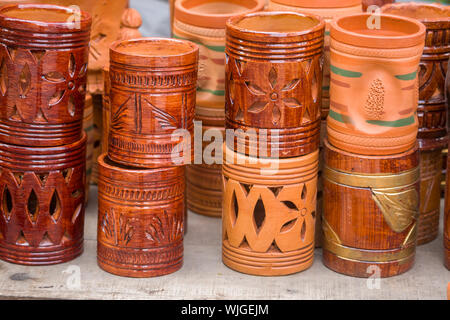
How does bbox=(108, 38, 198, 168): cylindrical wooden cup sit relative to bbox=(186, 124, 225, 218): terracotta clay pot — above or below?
above

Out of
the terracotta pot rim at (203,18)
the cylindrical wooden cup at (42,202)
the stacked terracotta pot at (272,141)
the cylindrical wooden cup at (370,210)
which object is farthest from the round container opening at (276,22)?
the cylindrical wooden cup at (42,202)

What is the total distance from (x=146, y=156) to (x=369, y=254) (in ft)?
2.84

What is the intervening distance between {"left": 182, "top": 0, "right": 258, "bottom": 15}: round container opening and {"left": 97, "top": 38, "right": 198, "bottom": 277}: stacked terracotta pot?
0.57 meters

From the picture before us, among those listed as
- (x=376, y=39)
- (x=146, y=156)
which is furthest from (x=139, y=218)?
(x=376, y=39)

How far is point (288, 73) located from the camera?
296cm

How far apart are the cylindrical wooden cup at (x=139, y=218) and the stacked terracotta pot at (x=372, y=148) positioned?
0.56 metres

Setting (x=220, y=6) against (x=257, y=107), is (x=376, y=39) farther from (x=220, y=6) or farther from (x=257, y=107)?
(x=220, y=6)

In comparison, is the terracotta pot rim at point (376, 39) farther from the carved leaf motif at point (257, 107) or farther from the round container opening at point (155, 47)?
the round container opening at point (155, 47)

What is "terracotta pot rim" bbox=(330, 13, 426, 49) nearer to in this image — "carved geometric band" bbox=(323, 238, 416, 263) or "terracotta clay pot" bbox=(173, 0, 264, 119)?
"terracotta clay pot" bbox=(173, 0, 264, 119)

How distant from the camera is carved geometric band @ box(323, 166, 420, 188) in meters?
3.06

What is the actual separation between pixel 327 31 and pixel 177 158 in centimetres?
75

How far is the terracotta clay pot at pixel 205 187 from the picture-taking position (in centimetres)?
370

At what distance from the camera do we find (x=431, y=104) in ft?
11.1

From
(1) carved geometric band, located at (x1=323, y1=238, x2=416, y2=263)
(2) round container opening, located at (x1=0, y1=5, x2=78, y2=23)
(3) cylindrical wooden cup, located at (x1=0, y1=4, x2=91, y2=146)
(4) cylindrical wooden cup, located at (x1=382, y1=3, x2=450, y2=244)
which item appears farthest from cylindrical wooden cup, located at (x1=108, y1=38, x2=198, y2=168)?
(4) cylindrical wooden cup, located at (x1=382, y1=3, x2=450, y2=244)
